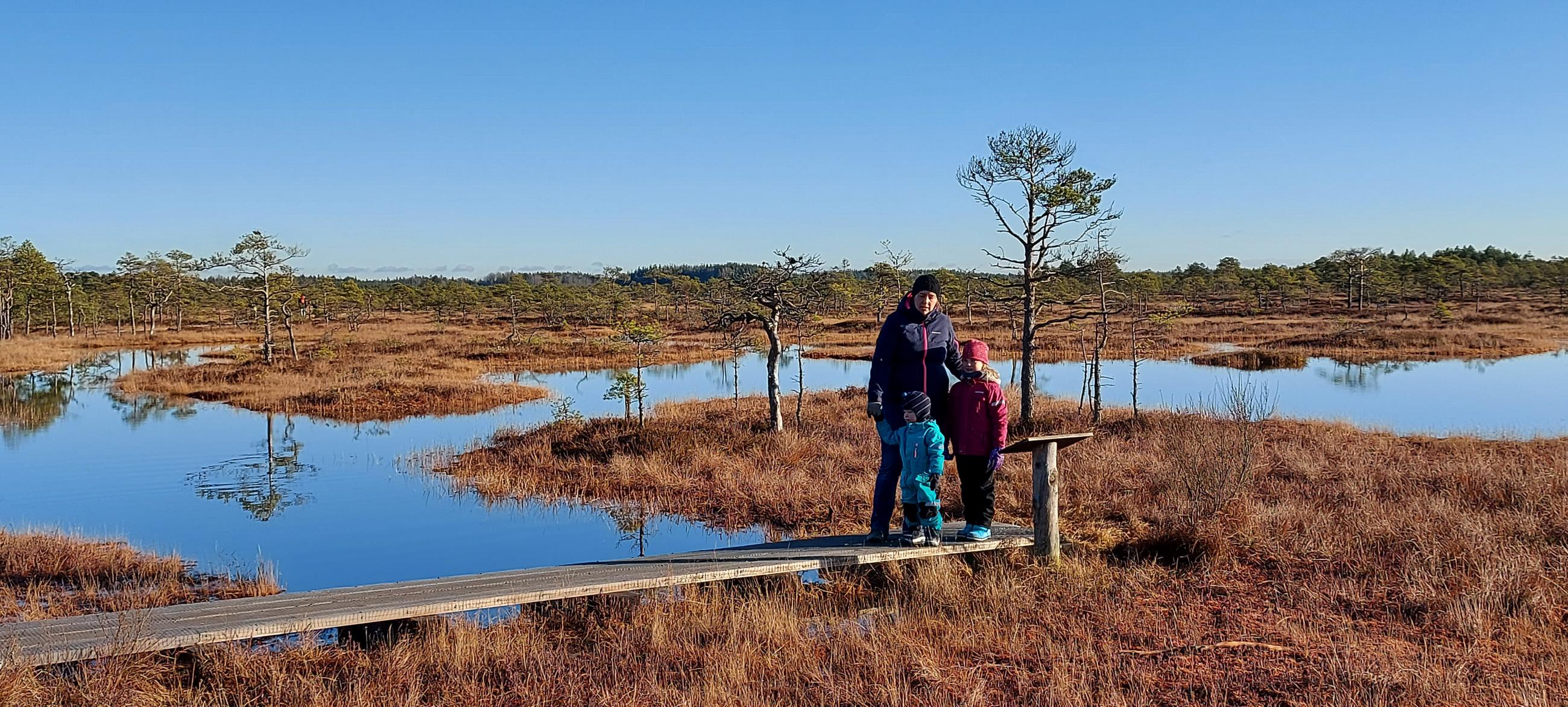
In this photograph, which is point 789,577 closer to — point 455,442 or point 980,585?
point 980,585

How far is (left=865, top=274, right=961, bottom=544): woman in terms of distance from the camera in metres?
6.35

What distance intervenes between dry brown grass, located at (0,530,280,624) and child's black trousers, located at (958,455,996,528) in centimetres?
635

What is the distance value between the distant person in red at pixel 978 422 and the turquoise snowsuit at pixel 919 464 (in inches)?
7.5

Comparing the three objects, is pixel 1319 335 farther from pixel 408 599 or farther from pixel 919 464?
pixel 408 599

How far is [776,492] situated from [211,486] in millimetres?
9286

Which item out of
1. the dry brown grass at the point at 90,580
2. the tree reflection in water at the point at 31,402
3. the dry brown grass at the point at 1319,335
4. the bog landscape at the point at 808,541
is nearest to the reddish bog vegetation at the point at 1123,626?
the bog landscape at the point at 808,541

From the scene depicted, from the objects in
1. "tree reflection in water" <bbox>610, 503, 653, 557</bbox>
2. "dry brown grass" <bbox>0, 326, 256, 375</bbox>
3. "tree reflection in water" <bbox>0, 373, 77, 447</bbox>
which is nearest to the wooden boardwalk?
"tree reflection in water" <bbox>610, 503, 653, 557</bbox>

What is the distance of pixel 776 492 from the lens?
37.4 feet

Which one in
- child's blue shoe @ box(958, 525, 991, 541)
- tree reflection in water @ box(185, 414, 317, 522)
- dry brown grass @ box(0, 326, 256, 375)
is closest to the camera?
child's blue shoe @ box(958, 525, 991, 541)

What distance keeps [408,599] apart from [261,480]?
34.9 feet

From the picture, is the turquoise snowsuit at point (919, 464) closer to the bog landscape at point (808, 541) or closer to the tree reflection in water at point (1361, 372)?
the bog landscape at point (808, 541)

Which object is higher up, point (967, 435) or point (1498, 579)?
point (967, 435)

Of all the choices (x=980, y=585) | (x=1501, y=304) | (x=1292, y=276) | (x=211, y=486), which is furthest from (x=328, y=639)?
(x=1292, y=276)

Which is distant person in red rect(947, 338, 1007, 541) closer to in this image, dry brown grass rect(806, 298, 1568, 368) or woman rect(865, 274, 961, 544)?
woman rect(865, 274, 961, 544)
